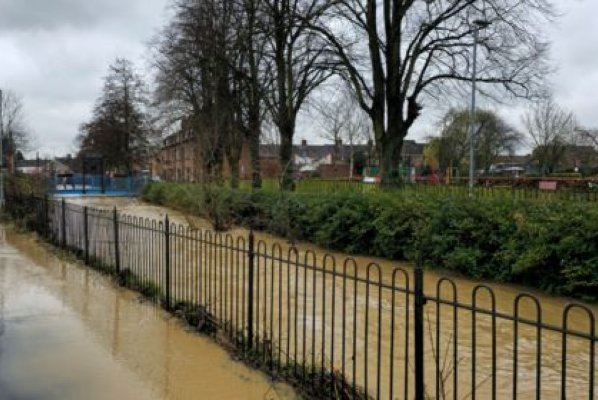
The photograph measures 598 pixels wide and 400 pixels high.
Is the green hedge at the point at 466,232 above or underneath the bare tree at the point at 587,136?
underneath

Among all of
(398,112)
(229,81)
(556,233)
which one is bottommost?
(556,233)

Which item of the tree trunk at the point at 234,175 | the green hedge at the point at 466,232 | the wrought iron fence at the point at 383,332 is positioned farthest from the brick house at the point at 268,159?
the wrought iron fence at the point at 383,332

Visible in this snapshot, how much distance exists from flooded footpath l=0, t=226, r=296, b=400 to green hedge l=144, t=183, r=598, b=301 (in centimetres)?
546

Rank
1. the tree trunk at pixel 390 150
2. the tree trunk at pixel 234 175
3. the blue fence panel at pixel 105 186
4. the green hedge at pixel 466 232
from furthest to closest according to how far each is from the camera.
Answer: the blue fence panel at pixel 105 186, the tree trunk at pixel 234 175, the tree trunk at pixel 390 150, the green hedge at pixel 466 232

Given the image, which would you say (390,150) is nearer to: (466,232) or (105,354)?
(466,232)

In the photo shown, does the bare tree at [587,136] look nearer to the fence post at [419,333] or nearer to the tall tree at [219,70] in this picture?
the tall tree at [219,70]

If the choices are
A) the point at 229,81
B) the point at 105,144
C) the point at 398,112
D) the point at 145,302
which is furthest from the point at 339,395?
the point at 105,144

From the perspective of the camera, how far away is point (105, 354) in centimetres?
584

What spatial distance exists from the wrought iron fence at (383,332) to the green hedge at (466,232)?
25.0 inches

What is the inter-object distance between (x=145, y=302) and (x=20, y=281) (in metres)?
3.07

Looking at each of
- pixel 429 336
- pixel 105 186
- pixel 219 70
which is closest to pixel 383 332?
pixel 429 336

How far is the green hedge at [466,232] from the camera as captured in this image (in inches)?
340

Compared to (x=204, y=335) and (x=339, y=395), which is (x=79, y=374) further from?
(x=339, y=395)

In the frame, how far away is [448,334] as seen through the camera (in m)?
6.77
